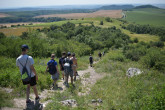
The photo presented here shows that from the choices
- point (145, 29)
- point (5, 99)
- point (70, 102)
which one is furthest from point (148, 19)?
point (5, 99)

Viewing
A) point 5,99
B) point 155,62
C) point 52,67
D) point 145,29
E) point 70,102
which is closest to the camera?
point 5,99

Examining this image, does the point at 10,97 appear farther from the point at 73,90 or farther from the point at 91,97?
the point at 91,97

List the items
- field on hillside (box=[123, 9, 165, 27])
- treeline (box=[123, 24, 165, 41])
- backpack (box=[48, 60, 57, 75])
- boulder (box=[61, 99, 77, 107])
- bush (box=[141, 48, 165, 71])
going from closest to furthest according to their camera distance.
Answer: boulder (box=[61, 99, 77, 107]) → backpack (box=[48, 60, 57, 75]) → bush (box=[141, 48, 165, 71]) → treeline (box=[123, 24, 165, 41]) → field on hillside (box=[123, 9, 165, 27])

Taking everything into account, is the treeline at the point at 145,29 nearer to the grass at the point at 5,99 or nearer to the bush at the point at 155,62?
the bush at the point at 155,62

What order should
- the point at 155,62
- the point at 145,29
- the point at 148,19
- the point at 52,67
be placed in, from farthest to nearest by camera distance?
the point at 148,19
the point at 145,29
the point at 155,62
the point at 52,67

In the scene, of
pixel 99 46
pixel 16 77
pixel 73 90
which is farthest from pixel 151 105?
pixel 99 46

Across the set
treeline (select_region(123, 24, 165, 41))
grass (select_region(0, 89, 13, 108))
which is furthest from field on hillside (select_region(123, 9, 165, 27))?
grass (select_region(0, 89, 13, 108))

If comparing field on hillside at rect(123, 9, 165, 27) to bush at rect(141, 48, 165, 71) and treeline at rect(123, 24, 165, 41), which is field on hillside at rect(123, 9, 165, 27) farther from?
bush at rect(141, 48, 165, 71)

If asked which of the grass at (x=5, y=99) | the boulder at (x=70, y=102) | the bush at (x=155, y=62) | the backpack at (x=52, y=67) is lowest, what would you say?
the bush at (x=155, y=62)

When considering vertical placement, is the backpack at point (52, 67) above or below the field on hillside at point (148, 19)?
below

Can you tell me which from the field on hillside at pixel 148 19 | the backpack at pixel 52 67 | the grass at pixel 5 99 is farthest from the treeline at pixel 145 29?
the grass at pixel 5 99

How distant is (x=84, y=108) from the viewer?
16.1 feet

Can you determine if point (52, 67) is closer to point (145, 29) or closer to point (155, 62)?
point (155, 62)

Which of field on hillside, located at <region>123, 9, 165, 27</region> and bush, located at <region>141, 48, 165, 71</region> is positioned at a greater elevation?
field on hillside, located at <region>123, 9, 165, 27</region>
